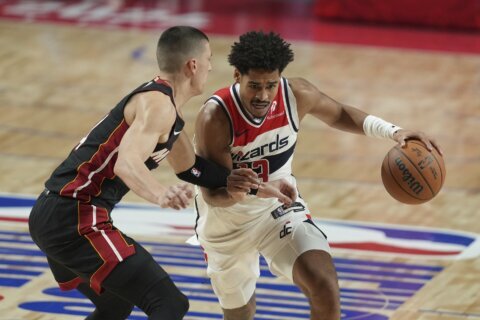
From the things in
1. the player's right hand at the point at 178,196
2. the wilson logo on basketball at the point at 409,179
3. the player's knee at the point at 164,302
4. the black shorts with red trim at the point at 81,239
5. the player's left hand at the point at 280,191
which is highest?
the wilson logo on basketball at the point at 409,179

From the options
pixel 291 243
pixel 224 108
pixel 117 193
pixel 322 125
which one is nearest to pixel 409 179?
pixel 291 243

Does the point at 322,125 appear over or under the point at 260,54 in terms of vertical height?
over

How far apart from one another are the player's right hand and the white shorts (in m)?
1.44

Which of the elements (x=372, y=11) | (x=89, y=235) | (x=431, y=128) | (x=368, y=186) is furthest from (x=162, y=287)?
(x=372, y=11)

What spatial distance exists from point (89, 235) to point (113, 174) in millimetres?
315

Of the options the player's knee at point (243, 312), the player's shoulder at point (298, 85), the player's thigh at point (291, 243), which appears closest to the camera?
the player's thigh at point (291, 243)

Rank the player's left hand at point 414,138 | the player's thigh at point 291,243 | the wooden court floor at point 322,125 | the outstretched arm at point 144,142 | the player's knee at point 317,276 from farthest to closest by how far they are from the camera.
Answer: the wooden court floor at point 322,125, the player's left hand at point 414,138, the player's thigh at point 291,243, the player's knee at point 317,276, the outstretched arm at point 144,142

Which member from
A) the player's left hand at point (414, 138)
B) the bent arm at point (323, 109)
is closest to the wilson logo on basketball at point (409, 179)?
the player's left hand at point (414, 138)

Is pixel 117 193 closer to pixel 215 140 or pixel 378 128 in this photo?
pixel 215 140

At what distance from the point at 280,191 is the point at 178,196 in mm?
1251

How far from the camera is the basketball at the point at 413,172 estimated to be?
6.19m

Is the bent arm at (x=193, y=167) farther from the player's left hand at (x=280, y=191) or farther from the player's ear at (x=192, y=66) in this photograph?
the player's ear at (x=192, y=66)

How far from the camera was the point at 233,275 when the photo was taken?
637 centimetres

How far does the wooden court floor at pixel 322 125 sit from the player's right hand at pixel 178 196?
2468 mm
